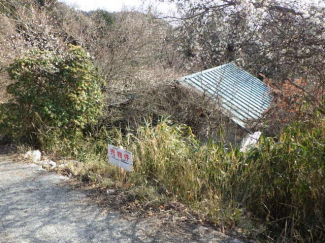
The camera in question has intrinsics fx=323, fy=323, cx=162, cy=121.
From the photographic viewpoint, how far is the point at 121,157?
4219 millimetres

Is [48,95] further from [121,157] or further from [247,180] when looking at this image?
[247,180]

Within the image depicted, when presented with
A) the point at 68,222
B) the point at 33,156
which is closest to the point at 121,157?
the point at 68,222

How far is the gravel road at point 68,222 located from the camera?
323 cm

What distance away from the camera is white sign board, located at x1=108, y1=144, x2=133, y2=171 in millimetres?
4125

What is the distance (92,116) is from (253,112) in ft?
13.9

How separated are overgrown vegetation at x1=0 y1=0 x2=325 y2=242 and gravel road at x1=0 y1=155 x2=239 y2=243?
0.40 meters

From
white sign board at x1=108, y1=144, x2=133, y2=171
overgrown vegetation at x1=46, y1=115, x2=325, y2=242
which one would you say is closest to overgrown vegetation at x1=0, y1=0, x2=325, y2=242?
overgrown vegetation at x1=46, y1=115, x2=325, y2=242

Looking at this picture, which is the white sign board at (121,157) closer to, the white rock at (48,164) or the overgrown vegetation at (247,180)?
the overgrown vegetation at (247,180)

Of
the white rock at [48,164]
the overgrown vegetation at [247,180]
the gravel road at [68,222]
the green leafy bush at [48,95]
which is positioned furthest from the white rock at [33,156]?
the gravel road at [68,222]

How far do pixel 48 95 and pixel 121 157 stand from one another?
303cm

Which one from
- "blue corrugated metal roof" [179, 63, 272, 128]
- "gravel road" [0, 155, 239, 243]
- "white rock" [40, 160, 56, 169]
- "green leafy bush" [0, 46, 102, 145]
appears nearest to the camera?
"gravel road" [0, 155, 239, 243]

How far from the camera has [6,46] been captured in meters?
8.07

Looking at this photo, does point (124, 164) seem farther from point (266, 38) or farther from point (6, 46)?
point (6, 46)

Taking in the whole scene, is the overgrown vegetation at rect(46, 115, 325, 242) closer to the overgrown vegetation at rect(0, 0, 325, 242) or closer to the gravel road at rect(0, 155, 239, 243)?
the overgrown vegetation at rect(0, 0, 325, 242)
